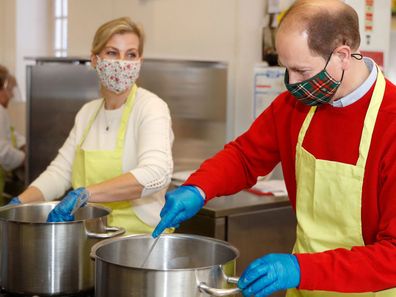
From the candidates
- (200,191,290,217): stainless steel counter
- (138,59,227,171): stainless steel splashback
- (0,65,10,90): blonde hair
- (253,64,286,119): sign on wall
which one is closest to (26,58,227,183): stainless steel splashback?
(138,59,227,171): stainless steel splashback

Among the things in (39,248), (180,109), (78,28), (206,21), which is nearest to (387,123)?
(39,248)

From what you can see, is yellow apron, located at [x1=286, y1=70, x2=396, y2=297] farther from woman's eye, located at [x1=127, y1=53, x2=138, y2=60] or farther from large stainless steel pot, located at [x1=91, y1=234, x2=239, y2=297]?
woman's eye, located at [x1=127, y1=53, x2=138, y2=60]

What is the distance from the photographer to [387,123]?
4.66 feet

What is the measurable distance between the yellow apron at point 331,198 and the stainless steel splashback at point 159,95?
1.57 meters

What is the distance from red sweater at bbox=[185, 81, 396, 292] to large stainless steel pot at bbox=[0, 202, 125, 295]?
Result: 29 centimetres

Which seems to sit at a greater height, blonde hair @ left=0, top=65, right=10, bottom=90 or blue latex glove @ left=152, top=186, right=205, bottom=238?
blonde hair @ left=0, top=65, right=10, bottom=90

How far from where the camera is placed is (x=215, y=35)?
→ 339cm

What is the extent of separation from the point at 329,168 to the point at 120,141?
Answer: 2.57 feet

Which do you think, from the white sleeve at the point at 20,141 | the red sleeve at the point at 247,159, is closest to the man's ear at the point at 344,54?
the red sleeve at the point at 247,159

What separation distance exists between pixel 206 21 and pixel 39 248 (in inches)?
84.5

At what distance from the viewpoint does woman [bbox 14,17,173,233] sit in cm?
200

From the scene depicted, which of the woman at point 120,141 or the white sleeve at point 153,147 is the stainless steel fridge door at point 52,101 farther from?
the white sleeve at point 153,147

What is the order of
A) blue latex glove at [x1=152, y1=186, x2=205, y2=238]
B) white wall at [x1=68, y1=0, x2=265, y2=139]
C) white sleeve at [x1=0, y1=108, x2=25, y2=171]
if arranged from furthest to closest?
white sleeve at [x1=0, y1=108, x2=25, y2=171], white wall at [x1=68, y1=0, x2=265, y2=139], blue latex glove at [x1=152, y1=186, x2=205, y2=238]

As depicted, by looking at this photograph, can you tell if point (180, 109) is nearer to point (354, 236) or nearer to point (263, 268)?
point (354, 236)
